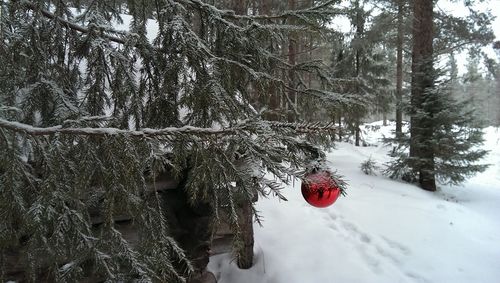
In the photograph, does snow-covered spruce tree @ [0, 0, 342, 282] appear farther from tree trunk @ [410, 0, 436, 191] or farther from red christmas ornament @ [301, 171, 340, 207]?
tree trunk @ [410, 0, 436, 191]

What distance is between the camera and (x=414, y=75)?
7.87 meters

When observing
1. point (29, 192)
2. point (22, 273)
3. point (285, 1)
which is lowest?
point (22, 273)

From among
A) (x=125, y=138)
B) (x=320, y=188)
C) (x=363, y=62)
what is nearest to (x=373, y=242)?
(x=320, y=188)

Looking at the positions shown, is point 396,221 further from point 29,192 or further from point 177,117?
point 29,192

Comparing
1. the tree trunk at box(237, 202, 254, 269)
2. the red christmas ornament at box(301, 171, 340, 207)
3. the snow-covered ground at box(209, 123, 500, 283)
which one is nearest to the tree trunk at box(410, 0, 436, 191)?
the snow-covered ground at box(209, 123, 500, 283)

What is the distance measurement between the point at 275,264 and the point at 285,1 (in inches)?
226

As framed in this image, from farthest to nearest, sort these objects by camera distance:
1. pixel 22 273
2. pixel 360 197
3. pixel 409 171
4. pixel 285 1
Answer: pixel 409 171
pixel 285 1
pixel 360 197
pixel 22 273

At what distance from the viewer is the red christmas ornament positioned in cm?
168

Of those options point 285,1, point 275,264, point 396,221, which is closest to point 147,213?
point 275,264

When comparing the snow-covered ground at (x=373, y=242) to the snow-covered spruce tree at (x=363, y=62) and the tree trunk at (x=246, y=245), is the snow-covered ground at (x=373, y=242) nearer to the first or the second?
the tree trunk at (x=246, y=245)

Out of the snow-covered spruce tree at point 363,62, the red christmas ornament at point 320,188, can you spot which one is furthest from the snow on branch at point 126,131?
the snow-covered spruce tree at point 363,62

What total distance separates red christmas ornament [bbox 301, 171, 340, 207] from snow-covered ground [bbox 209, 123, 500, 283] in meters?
2.49

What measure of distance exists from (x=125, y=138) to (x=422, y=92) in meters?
7.95

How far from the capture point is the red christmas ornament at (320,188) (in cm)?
168
